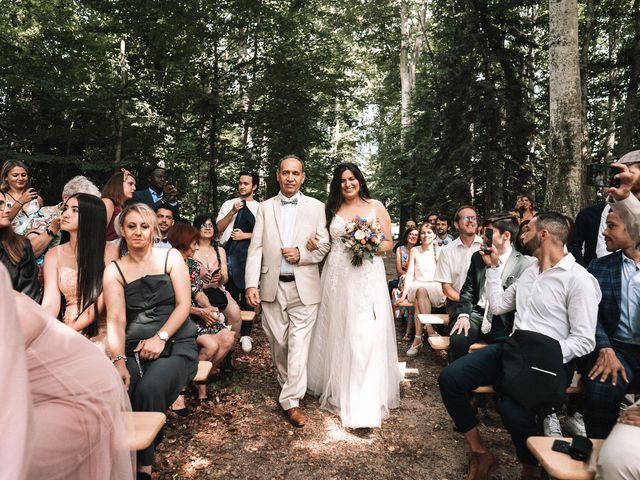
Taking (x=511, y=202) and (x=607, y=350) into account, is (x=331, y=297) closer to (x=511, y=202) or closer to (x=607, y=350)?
(x=607, y=350)

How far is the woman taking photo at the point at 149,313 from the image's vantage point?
3230mm

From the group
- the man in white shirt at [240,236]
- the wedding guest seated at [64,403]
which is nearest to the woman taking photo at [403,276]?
the man in white shirt at [240,236]

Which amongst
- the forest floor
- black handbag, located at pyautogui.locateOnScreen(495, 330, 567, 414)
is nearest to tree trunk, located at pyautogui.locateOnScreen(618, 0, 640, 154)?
the forest floor

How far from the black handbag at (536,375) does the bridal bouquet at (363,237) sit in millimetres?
1637

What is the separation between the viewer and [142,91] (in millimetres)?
→ 9750

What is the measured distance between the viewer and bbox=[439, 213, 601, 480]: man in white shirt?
310 centimetres

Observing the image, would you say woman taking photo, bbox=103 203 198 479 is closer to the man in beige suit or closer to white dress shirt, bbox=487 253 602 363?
the man in beige suit

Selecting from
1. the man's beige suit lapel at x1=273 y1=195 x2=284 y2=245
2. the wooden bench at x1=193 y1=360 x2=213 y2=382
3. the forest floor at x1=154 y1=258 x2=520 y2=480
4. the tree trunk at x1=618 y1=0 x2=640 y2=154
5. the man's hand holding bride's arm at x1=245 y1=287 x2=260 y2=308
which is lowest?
the forest floor at x1=154 y1=258 x2=520 y2=480

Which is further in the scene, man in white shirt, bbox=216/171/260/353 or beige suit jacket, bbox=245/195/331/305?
man in white shirt, bbox=216/171/260/353

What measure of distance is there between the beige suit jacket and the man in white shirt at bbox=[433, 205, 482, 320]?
2.16m

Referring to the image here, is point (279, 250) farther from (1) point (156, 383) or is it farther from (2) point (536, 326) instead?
(2) point (536, 326)

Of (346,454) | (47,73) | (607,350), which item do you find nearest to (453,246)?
(607,350)

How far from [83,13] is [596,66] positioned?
15.3 m

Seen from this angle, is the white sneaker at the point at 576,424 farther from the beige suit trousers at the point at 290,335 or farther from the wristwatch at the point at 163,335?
the wristwatch at the point at 163,335
